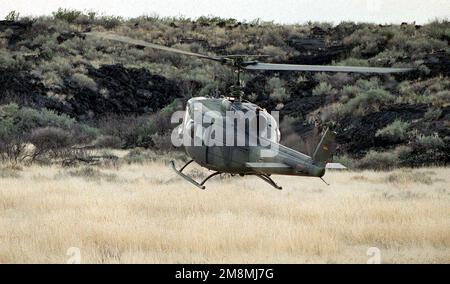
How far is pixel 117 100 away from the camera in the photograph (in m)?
36.9

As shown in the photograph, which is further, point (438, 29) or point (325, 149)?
point (438, 29)

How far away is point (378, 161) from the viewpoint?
2320 cm

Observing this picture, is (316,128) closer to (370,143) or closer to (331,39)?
(370,143)

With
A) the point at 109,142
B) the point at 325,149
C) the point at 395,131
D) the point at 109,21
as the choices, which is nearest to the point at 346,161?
the point at 395,131

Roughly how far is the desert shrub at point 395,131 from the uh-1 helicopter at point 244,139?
14536mm

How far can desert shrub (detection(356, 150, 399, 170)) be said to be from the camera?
22875 millimetres

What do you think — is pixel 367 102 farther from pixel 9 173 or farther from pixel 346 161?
pixel 9 173

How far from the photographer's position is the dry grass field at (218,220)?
929 centimetres

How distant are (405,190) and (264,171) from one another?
660 cm

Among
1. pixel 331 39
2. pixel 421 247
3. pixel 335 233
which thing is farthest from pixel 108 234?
pixel 331 39

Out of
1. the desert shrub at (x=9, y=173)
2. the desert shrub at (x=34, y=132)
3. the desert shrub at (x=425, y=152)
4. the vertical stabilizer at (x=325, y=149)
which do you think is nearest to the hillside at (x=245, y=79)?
the desert shrub at (x=425, y=152)

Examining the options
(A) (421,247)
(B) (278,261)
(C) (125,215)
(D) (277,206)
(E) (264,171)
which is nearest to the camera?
(B) (278,261)

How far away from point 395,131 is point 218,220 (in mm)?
15773

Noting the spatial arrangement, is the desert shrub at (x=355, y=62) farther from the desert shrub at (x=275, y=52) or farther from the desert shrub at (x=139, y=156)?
the desert shrub at (x=139, y=156)
